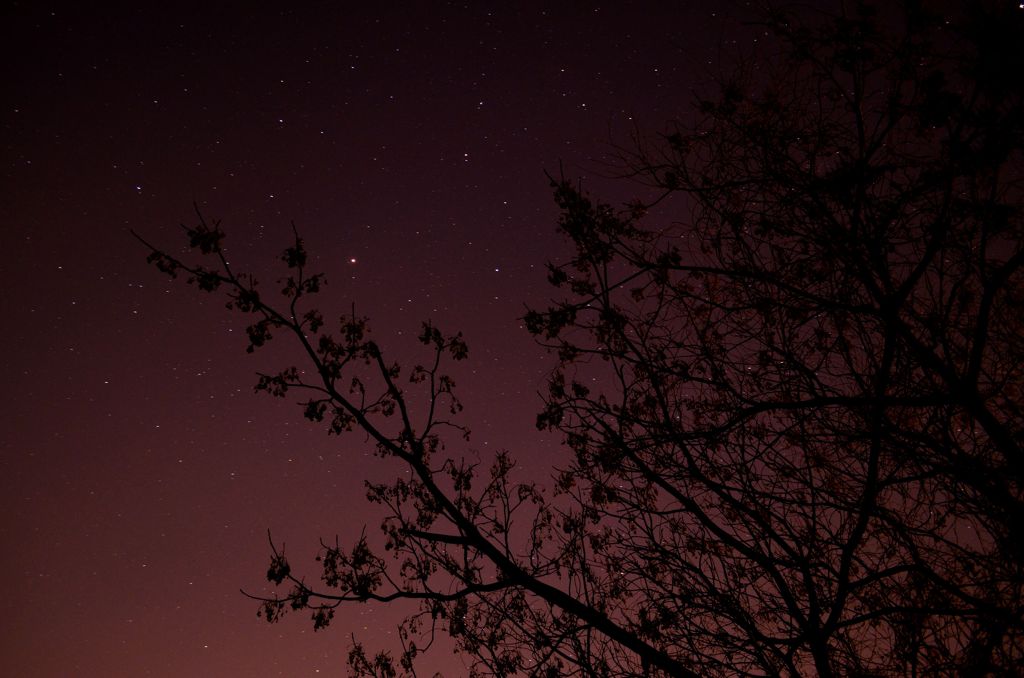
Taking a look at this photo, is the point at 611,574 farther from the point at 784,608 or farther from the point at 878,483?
the point at 878,483

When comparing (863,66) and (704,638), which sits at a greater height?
(863,66)

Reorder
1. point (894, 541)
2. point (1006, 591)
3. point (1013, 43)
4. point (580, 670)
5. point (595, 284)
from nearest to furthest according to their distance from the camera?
1. point (1013, 43)
2. point (1006, 591)
3. point (894, 541)
4. point (580, 670)
5. point (595, 284)

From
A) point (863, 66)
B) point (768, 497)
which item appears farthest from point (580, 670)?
point (863, 66)

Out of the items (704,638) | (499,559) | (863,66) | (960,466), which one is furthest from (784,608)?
(863,66)

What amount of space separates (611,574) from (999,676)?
242 centimetres

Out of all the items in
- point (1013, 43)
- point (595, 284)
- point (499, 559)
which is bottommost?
point (499, 559)

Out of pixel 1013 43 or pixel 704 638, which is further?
pixel 704 638

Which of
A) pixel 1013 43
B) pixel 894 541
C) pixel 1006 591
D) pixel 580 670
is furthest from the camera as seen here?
pixel 580 670

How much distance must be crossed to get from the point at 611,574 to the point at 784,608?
1.29 m

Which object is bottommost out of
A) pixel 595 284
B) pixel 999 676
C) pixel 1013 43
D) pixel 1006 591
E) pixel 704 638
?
pixel 999 676

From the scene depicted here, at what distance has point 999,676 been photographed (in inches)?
135

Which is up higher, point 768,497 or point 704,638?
point 768,497

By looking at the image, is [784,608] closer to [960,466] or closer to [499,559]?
[960,466]

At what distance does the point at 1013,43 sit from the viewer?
3287 mm
